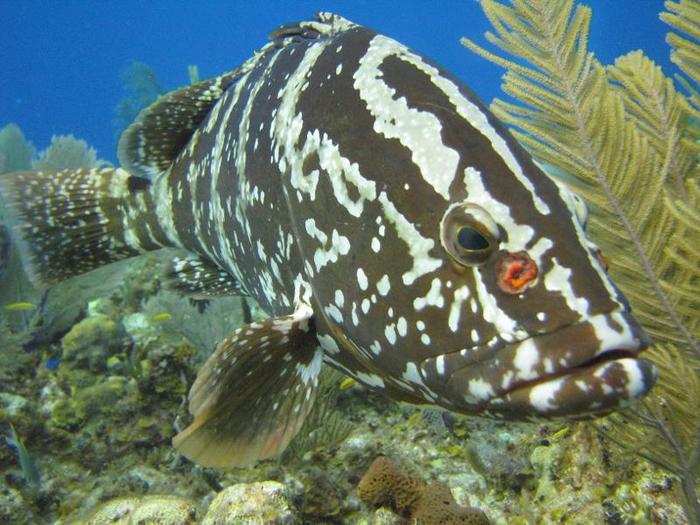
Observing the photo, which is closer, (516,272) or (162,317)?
(516,272)

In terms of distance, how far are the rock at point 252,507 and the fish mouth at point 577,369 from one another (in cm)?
214

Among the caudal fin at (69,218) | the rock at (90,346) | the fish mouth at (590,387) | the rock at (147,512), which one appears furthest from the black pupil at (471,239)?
the rock at (90,346)

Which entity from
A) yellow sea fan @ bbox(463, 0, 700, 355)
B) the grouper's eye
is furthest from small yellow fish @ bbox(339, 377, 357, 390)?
the grouper's eye

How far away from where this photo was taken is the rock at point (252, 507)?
3.37 meters

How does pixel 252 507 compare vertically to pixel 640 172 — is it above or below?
below

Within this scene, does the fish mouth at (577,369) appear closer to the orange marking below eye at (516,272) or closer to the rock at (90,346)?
the orange marking below eye at (516,272)

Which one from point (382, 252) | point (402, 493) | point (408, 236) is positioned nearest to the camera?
point (408, 236)

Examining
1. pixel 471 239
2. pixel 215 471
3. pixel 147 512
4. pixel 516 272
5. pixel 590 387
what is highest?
pixel 471 239

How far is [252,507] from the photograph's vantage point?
11.2ft

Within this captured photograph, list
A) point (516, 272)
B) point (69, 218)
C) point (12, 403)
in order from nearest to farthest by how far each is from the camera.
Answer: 1. point (516, 272)
2. point (69, 218)
3. point (12, 403)

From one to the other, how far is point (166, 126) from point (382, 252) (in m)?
2.88

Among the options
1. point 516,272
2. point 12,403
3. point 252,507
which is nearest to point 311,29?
point 516,272

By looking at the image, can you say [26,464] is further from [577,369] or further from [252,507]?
[577,369]

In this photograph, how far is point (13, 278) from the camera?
9711mm
